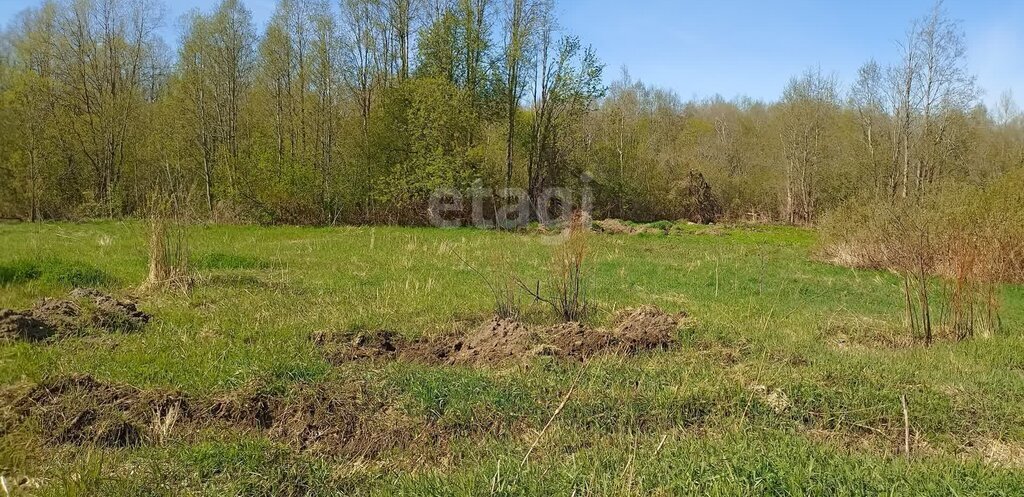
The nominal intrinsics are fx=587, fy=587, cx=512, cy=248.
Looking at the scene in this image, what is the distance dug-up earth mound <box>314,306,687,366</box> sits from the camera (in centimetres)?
562

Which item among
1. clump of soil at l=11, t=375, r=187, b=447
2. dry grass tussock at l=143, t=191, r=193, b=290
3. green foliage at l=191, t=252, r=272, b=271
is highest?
dry grass tussock at l=143, t=191, r=193, b=290

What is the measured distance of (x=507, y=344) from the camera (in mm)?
5855

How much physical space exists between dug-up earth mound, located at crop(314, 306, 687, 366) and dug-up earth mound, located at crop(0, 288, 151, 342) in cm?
217

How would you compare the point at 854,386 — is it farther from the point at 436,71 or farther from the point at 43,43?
the point at 43,43

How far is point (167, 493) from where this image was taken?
298 cm

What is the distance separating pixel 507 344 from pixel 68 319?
4.51 meters

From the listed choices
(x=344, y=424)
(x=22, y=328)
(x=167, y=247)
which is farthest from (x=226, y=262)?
(x=344, y=424)

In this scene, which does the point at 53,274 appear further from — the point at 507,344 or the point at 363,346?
the point at 507,344

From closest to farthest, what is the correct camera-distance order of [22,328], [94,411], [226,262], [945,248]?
[94,411] → [22,328] → [945,248] → [226,262]

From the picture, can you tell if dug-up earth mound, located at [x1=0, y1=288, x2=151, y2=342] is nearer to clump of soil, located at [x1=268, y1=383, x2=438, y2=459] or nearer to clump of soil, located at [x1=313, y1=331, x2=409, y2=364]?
clump of soil, located at [x1=313, y1=331, x2=409, y2=364]

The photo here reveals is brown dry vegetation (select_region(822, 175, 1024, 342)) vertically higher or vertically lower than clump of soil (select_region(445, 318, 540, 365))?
higher

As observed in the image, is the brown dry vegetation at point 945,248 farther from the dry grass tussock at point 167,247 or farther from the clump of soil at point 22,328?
the dry grass tussock at point 167,247

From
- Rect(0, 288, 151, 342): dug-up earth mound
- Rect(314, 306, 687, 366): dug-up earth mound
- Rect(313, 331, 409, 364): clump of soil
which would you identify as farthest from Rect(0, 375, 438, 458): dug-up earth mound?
Rect(0, 288, 151, 342): dug-up earth mound

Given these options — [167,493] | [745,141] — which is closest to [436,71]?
[745,141]
